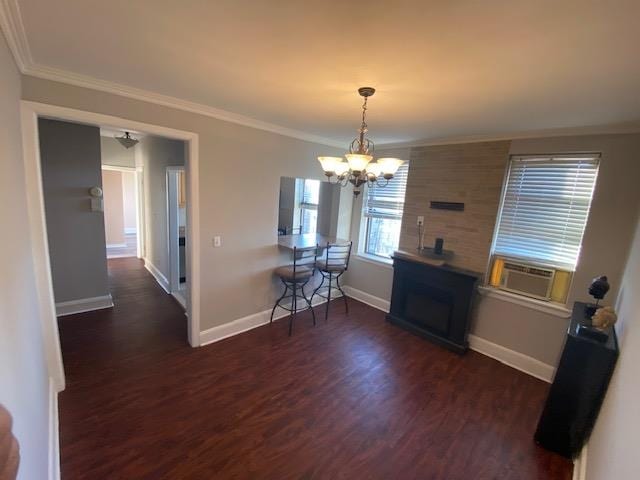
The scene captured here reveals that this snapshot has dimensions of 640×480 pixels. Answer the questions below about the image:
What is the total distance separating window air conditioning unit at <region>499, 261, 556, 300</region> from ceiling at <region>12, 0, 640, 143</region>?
4.64 feet

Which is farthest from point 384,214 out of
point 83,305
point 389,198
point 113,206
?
point 113,206

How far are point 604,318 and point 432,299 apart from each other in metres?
1.60

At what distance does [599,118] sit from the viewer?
2.18m

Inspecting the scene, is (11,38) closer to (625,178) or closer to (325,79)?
(325,79)

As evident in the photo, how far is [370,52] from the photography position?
1.38 meters

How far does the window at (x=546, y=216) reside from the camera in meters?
2.59

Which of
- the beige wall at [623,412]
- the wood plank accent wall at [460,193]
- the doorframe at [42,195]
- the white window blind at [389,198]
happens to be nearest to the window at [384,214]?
the white window blind at [389,198]

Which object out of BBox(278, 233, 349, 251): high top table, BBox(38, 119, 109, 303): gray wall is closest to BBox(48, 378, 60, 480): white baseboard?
BBox(38, 119, 109, 303): gray wall

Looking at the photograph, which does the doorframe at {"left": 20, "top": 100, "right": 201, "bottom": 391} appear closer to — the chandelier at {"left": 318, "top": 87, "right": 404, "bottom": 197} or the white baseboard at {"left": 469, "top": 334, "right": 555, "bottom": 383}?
the chandelier at {"left": 318, "top": 87, "right": 404, "bottom": 197}

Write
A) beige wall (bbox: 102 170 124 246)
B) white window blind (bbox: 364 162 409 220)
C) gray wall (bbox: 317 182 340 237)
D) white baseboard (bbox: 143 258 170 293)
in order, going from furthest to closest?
1. beige wall (bbox: 102 170 124 246)
2. white baseboard (bbox: 143 258 170 293)
3. gray wall (bbox: 317 182 340 237)
4. white window blind (bbox: 364 162 409 220)

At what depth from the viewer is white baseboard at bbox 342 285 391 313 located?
416 centimetres

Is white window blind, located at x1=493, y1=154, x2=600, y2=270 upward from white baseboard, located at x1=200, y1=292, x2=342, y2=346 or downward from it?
upward

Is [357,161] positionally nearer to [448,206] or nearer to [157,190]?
[448,206]

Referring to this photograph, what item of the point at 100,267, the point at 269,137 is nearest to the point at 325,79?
the point at 269,137
